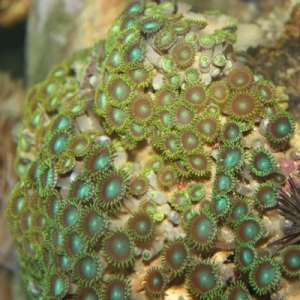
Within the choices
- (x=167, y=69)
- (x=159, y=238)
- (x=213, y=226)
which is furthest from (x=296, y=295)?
(x=167, y=69)

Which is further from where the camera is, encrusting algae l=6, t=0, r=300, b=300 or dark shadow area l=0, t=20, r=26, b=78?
dark shadow area l=0, t=20, r=26, b=78

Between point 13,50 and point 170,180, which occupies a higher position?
point 170,180

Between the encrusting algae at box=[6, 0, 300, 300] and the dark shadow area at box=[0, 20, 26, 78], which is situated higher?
the encrusting algae at box=[6, 0, 300, 300]

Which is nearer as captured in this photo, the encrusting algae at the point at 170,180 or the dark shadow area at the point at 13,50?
the encrusting algae at the point at 170,180

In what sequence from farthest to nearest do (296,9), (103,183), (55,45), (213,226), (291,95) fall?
(55,45), (296,9), (291,95), (103,183), (213,226)

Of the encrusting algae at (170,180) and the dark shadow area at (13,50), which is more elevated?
the encrusting algae at (170,180)

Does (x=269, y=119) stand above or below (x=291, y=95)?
above

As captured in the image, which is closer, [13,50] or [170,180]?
[170,180]

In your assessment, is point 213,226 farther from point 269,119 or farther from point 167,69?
point 167,69
